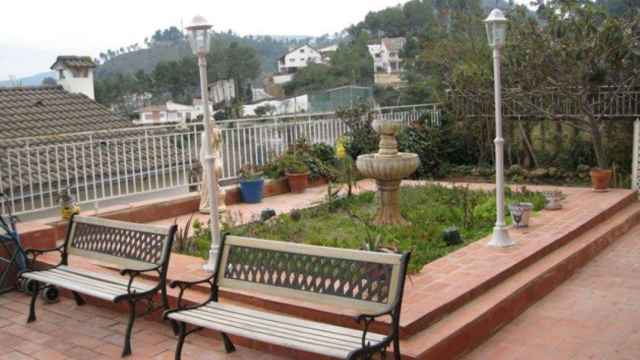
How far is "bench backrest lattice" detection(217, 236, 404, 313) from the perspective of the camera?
382cm

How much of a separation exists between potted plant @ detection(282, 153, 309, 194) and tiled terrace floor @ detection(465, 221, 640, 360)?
539 cm

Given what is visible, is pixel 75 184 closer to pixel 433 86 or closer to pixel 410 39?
pixel 433 86

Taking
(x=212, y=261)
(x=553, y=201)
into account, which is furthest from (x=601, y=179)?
(x=212, y=261)

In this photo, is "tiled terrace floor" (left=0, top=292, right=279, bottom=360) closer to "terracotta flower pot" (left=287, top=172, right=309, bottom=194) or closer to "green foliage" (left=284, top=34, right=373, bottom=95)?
"terracotta flower pot" (left=287, top=172, right=309, bottom=194)

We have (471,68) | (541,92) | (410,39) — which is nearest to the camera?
(541,92)

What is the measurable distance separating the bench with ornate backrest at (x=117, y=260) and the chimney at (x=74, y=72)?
44.9ft

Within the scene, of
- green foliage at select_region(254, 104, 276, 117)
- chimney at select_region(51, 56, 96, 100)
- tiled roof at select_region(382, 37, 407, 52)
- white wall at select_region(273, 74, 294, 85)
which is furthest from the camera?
white wall at select_region(273, 74, 294, 85)

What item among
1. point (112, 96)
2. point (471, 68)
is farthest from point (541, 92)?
point (112, 96)

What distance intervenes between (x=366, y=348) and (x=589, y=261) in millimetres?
4151

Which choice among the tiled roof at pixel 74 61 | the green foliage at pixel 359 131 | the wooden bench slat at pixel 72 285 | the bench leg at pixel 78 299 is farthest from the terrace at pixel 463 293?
the tiled roof at pixel 74 61

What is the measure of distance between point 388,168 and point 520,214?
5.05 ft

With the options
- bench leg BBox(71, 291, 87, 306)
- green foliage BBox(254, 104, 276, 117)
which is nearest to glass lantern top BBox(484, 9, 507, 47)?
bench leg BBox(71, 291, 87, 306)

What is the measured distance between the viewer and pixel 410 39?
26297 mm

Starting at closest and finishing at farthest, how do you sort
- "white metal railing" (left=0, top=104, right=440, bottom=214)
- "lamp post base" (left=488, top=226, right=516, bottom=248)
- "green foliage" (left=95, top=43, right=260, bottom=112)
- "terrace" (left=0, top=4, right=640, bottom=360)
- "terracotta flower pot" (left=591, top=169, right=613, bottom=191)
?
"terrace" (left=0, top=4, right=640, bottom=360) < "lamp post base" (left=488, top=226, right=516, bottom=248) < "white metal railing" (left=0, top=104, right=440, bottom=214) < "terracotta flower pot" (left=591, top=169, right=613, bottom=191) < "green foliage" (left=95, top=43, right=260, bottom=112)
